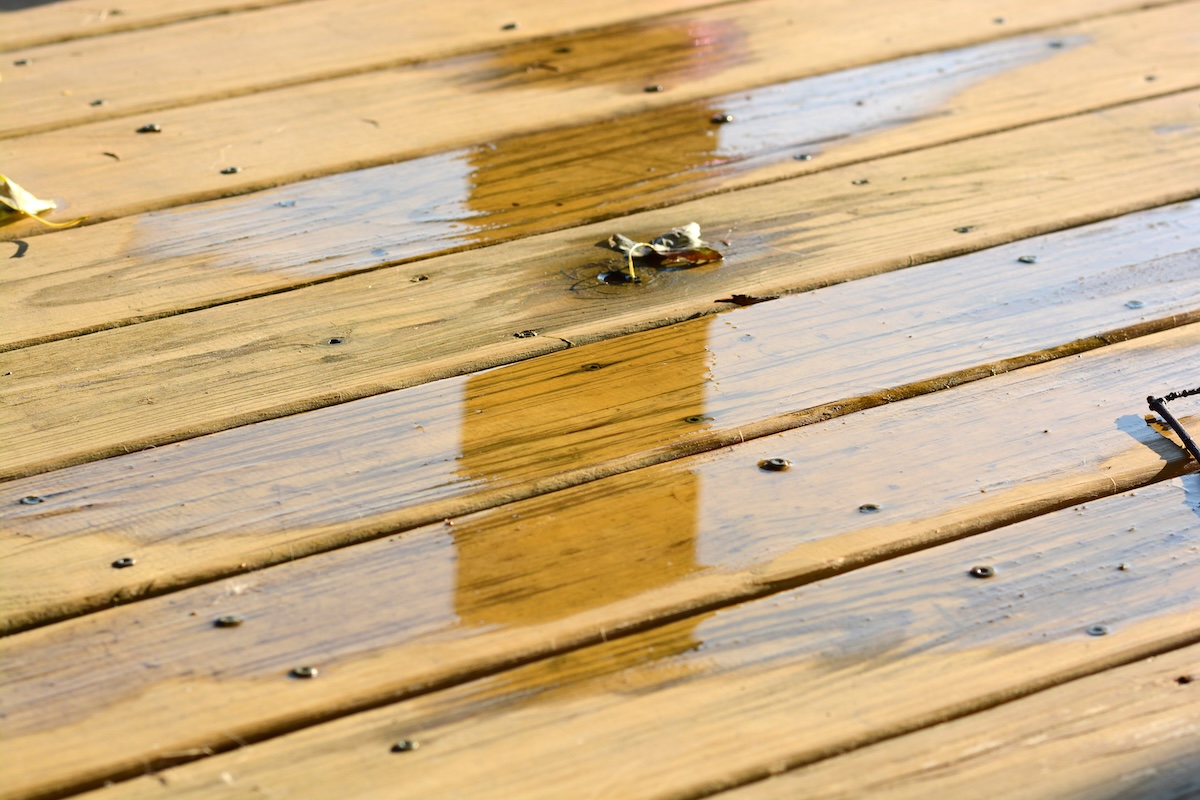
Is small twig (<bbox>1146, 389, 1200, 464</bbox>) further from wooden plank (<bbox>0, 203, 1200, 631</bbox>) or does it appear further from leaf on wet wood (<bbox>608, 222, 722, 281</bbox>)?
leaf on wet wood (<bbox>608, 222, 722, 281</bbox>)

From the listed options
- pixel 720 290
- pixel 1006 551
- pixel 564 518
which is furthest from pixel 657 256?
pixel 1006 551

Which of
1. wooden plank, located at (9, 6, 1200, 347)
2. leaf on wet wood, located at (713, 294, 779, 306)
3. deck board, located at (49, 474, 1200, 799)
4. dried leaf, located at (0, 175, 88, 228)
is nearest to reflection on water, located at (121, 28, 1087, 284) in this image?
wooden plank, located at (9, 6, 1200, 347)

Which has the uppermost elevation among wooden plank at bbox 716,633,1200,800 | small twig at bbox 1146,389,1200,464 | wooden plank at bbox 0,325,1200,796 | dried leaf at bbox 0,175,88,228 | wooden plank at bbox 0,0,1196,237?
wooden plank at bbox 0,0,1196,237

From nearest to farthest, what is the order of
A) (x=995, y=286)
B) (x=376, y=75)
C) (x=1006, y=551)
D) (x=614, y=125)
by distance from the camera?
(x=1006, y=551) → (x=995, y=286) → (x=614, y=125) → (x=376, y=75)

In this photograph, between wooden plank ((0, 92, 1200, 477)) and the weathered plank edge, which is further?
wooden plank ((0, 92, 1200, 477))

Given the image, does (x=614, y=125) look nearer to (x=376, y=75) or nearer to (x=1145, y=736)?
(x=376, y=75)

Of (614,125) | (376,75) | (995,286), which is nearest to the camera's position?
(995,286)

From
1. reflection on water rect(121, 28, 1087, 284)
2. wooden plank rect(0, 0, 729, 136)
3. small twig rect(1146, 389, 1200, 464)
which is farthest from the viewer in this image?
wooden plank rect(0, 0, 729, 136)
